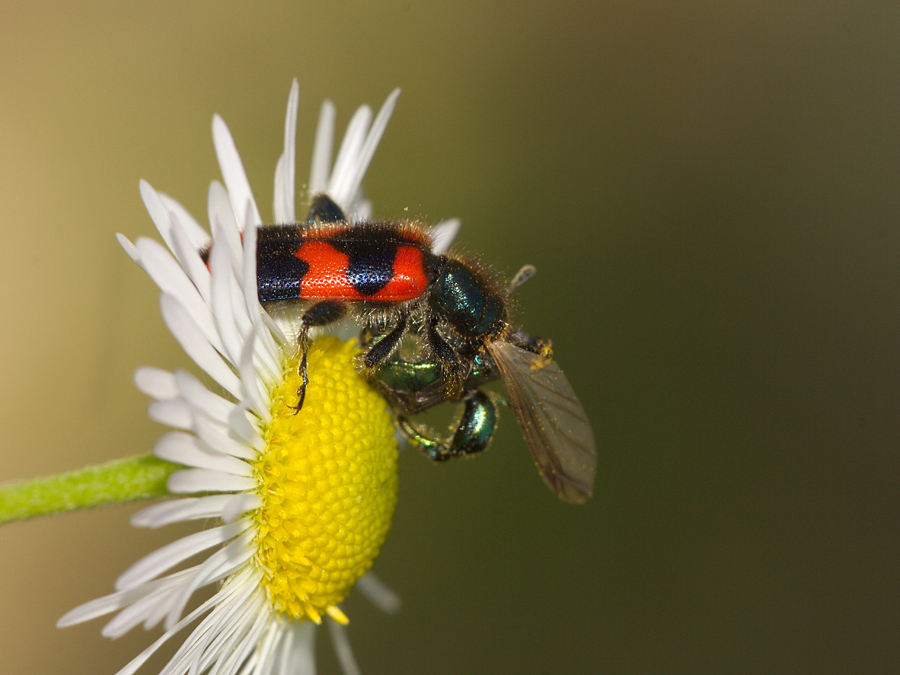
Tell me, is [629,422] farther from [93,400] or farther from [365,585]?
[93,400]

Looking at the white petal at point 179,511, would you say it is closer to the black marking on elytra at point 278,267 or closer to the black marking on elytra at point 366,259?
the black marking on elytra at point 278,267

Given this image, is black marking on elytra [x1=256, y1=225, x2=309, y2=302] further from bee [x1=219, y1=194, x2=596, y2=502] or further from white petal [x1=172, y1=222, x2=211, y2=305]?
white petal [x1=172, y1=222, x2=211, y2=305]

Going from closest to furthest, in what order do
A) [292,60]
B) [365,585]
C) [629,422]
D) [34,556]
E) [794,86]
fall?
[365,585], [34,556], [629,422], [292,60], [794,86]

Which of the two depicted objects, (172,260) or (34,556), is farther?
(34,556)

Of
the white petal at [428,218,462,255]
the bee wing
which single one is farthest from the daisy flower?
the white petal at [428,218,462,255]

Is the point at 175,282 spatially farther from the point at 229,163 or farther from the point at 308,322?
the point at 229,163

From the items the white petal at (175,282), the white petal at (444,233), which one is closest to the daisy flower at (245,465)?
the white petal at (175,282)

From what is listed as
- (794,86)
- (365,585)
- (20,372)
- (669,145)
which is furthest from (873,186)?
(20,372)
